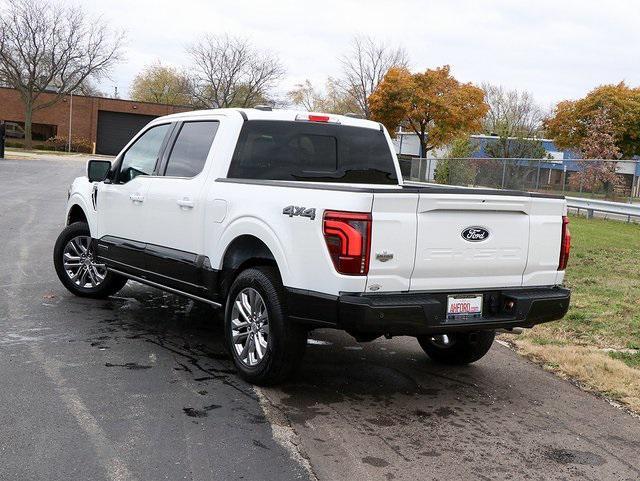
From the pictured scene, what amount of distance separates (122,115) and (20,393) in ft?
221

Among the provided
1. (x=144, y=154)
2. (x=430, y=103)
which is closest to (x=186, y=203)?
(x=144, y=154)

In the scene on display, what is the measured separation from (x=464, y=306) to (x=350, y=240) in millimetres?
1000

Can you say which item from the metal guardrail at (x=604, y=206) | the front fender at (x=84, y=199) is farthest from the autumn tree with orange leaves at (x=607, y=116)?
the front fender at (x=84, y=199)

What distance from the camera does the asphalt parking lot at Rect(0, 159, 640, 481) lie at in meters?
3.96

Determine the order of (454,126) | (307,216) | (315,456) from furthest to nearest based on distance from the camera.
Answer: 1. (454,126)
2. (307,216)
3. (315,456)

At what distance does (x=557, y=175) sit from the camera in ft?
83.2

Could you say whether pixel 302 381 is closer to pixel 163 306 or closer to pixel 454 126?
pixel 163 306

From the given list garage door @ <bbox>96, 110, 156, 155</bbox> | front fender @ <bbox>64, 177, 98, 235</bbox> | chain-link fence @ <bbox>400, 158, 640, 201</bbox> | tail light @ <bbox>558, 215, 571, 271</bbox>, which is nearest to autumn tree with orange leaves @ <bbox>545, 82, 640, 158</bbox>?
chain-link fence @ <bbox>400, 158, 640, 201</bbox>

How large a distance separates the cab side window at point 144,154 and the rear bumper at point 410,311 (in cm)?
268

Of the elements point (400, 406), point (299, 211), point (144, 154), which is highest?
point (144, 154)

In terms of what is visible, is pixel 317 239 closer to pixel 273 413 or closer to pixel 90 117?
pixel 273 413

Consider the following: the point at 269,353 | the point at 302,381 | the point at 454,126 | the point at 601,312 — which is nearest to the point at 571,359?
the point at 601,312

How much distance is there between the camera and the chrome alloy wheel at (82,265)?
25.7 ft

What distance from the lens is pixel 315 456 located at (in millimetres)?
4086
